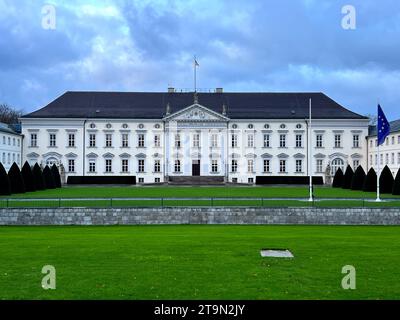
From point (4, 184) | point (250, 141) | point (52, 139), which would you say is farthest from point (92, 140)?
point (4, 184)

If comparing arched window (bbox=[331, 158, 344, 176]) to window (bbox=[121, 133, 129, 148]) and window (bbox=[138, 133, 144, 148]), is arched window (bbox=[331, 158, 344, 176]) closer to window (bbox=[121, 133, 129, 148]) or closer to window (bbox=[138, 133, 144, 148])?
window (bbox=[138, 133, 144, 148])

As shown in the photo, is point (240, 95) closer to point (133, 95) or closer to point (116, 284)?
point (133, 95)

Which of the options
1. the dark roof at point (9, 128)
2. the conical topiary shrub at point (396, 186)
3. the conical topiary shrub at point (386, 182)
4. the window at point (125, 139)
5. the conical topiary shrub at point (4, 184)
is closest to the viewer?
the conical topiary shrub at point (4, 184)

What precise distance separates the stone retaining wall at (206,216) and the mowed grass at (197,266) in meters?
6.48

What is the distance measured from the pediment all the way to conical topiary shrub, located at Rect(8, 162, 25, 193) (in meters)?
24.0

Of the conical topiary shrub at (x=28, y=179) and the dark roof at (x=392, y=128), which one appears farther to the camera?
the dark roof at (x=392, y=128)

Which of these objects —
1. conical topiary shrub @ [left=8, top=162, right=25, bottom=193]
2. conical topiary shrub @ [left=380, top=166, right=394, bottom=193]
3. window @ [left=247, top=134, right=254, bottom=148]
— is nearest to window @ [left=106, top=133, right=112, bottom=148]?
window @ [left=247, top=134, right=254, bottom=148]

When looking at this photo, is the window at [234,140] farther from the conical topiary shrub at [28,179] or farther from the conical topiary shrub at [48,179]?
the conical topiary shrub at [28,179]

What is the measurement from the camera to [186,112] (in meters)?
63.3

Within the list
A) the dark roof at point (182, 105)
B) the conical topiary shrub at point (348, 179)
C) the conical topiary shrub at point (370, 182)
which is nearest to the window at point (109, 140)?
the dark roof at point (182, 105)

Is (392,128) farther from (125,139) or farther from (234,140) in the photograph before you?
(125,139)

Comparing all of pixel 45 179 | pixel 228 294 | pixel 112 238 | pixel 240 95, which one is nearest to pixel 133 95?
pixel 240 95

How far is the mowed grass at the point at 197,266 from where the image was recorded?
9742mm
